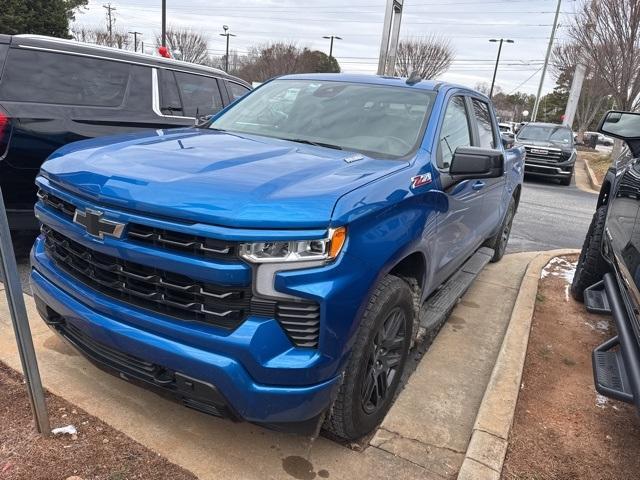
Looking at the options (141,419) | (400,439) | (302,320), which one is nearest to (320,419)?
(302,320)

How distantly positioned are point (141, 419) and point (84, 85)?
343 centimetres

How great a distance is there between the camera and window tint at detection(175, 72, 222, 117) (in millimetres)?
5910

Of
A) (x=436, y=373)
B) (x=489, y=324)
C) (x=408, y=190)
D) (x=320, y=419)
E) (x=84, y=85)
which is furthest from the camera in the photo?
(x=84, y=85)

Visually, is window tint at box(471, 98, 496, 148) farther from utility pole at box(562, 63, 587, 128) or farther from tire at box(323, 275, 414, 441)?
utility pole at box(562, 63, 587, 128)

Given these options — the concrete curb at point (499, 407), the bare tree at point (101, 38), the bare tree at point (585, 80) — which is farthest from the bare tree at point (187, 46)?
the concrete curb at point (499, 407)

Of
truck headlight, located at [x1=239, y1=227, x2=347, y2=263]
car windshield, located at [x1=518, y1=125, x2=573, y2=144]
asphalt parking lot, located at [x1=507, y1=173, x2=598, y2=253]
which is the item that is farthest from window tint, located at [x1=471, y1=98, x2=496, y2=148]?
car windshield, located at [x1=518, y1=125, x2=573, y2=144]

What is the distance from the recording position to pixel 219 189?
212 cm

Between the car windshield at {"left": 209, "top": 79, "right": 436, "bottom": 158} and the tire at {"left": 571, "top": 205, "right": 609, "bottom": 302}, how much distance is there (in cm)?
211

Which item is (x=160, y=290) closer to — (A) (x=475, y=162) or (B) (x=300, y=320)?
(B) (x=300, y=320)

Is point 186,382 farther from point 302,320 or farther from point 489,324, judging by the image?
point 489,324

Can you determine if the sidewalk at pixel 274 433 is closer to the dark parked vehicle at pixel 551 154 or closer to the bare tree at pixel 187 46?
the dark parked vehicle at pixel 551 154

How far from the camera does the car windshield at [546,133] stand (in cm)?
1532

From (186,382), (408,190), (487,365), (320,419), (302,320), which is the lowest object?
(487,365)

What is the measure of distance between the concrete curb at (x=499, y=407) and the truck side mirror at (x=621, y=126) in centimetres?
155
